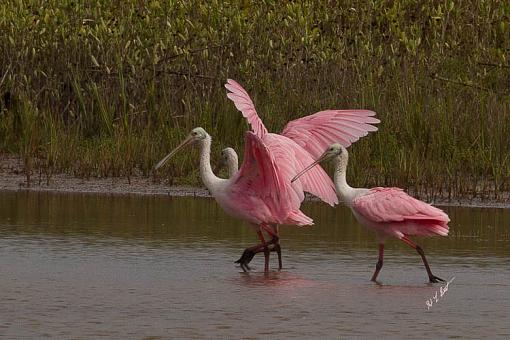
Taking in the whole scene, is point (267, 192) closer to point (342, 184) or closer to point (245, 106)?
point (342, 184)

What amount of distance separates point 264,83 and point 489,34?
3.26 meters

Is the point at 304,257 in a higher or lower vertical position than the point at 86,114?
lower

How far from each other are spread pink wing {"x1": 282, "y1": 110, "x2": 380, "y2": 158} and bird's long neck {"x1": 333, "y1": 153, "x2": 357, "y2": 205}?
2.97 feet

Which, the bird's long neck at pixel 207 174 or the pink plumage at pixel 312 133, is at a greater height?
the pink plumage at pixel 312 133

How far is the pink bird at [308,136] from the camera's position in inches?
367

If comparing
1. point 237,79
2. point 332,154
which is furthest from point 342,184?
point 237,79

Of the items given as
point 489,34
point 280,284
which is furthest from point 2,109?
point 280,284

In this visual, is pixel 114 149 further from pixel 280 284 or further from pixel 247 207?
pixel 280 284

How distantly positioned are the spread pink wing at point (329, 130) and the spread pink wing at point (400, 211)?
55.0 inches

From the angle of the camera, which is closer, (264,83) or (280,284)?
(280,284)

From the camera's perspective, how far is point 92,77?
1453 centimetres

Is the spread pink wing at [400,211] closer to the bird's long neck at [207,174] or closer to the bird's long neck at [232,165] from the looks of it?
the bird's long neck at [207,174]

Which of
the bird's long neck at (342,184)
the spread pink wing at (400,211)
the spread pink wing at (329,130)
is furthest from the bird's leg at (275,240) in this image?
the spread pink wing at (329,130)
